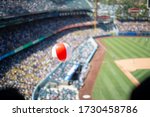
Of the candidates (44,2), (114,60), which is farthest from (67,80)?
(44,2)

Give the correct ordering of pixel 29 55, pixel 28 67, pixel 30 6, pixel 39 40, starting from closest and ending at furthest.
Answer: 1. pixel 28 67
2. pixel 29 55
3. pixel 39 40
4. pixel 30 6

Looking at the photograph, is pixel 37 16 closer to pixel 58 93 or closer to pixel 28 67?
pixel 28 67

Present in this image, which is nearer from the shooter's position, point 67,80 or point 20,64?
point 67,80

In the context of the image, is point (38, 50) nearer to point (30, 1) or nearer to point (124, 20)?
point (30, 1)

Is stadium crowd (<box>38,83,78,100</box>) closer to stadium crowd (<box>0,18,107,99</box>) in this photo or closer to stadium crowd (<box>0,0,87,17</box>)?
stadium crowd (<box>0,18,107,99</box>)

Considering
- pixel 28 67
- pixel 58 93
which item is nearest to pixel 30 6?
pixel 28 67

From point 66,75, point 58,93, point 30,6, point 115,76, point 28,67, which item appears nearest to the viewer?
point 58,93

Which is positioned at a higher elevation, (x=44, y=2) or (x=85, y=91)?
(x=44, y=2)

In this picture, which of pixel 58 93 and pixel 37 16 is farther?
pixel 37 16

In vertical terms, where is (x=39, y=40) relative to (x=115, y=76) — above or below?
above
